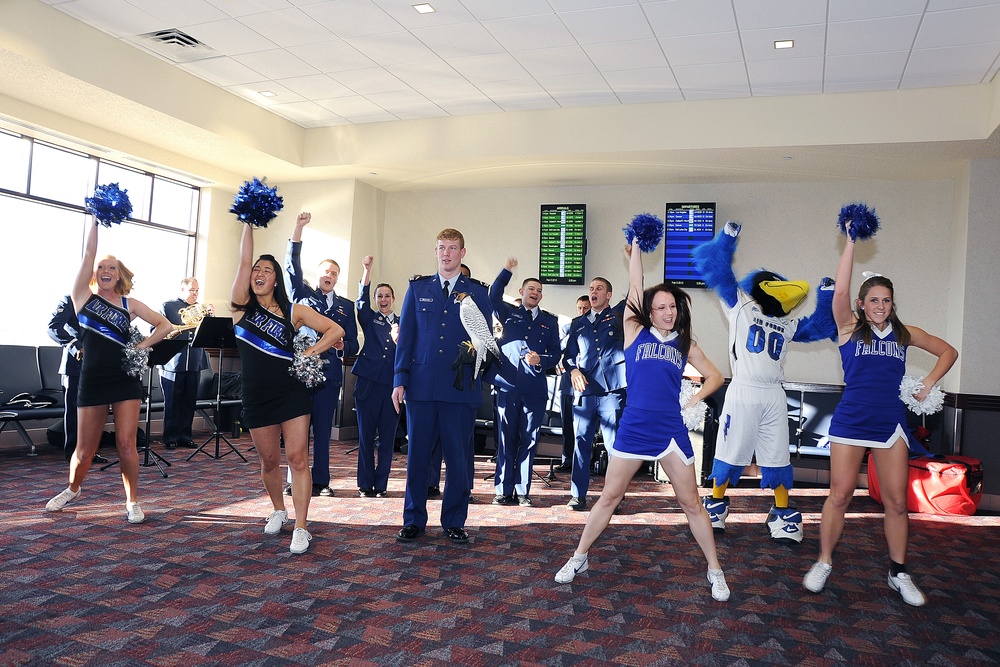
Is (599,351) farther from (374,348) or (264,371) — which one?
(264,371)

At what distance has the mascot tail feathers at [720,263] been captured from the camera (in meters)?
4.75

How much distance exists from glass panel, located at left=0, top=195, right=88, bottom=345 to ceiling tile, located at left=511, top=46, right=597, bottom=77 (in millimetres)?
5337

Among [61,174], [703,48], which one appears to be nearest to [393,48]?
[703,48]

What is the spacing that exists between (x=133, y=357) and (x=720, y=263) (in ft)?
12.2

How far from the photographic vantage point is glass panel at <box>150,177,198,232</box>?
948 centimetres

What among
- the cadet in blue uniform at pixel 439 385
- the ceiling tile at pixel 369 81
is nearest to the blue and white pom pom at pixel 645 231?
the cadet in blue uniform at pixel 439 385

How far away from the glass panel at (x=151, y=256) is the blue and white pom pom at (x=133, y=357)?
471 centimetres

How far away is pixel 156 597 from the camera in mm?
3342

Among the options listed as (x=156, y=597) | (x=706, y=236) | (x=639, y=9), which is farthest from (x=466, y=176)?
(x=156, y=597)

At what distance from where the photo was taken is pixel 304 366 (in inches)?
166

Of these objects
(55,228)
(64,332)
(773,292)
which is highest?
(55,228)

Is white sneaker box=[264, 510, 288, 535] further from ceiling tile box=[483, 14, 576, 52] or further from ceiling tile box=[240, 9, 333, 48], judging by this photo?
ceiling tile box=[483, 14, 576, 52]

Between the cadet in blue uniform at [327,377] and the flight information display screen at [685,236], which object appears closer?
the cadet in blue uniform at [327,377]

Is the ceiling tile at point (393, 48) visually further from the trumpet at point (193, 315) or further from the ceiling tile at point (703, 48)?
the trumpet at point (193, 315)
